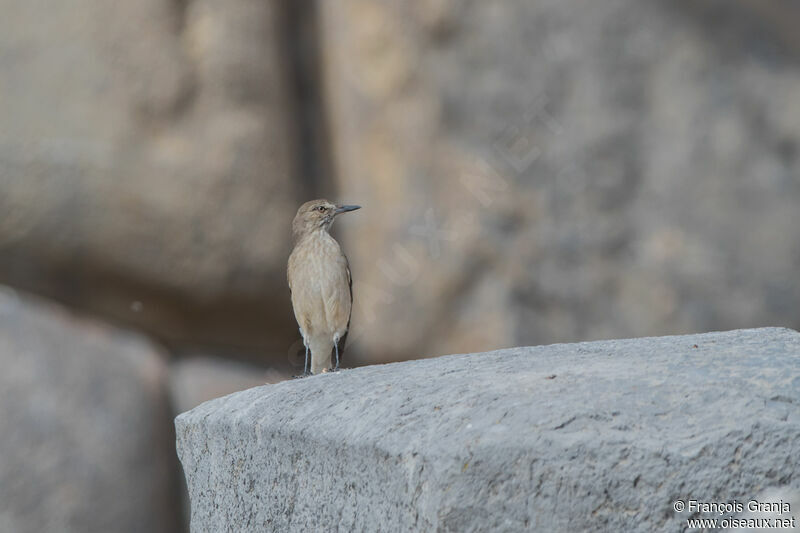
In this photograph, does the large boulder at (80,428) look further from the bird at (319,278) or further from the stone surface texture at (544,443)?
the stone surface texture at (544,443)

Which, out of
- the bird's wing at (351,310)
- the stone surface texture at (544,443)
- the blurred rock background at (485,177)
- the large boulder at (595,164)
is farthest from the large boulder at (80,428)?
the stone surface texture at (544,443)

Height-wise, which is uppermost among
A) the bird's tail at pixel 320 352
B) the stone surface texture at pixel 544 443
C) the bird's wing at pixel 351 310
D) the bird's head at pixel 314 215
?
the bird's head at pixel 314 215

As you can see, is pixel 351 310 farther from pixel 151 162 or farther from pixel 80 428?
pixel 80 428

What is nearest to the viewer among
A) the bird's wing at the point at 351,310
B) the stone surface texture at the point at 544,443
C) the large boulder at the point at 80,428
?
the stone surface texture at the point at 544,443

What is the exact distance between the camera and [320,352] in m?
3.87

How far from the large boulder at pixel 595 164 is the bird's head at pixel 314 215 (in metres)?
0.46

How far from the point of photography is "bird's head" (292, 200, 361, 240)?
371cm

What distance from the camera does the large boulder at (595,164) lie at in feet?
13.2

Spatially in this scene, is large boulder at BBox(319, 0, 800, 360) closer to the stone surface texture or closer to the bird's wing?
the bird's wing

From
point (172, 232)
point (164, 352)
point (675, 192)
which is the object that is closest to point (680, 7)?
point (675, 192)

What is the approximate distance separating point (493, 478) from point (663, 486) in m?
0.27

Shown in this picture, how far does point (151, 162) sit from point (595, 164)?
1.79 metres

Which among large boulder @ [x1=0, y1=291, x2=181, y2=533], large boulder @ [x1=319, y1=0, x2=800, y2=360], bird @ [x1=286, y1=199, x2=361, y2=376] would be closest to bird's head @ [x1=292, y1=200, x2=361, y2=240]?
bird @ [x1=286, y1=199, x2=361, y2=376]

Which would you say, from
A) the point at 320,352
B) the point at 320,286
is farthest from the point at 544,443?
the point at 320,352
